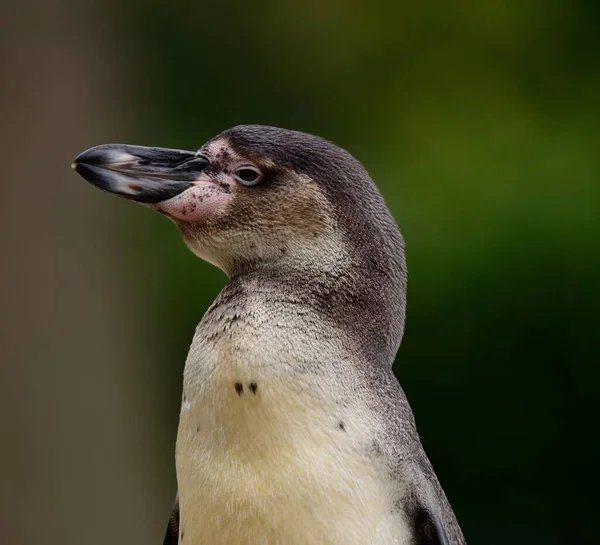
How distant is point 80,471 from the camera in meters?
2.24

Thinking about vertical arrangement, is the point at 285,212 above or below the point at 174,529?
above

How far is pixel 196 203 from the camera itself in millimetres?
886

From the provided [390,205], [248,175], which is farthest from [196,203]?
[390,205]

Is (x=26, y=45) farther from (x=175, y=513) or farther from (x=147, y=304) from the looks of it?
(x=175, y=513)

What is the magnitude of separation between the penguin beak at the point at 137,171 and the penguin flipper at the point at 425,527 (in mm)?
323

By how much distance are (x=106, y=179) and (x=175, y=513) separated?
1.04 feet

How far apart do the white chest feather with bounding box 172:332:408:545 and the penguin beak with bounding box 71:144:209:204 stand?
0.47ft

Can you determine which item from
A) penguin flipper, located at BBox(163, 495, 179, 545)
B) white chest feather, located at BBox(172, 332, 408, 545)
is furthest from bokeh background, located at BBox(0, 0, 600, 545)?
white chest feather, located at BBox(172, 332, 408, 545)

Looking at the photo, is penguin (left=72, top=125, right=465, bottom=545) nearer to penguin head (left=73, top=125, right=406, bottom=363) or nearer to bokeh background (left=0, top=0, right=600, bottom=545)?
penguin head (left=73, top=125, right=406, bottom=363)

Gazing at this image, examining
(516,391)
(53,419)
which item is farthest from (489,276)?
(53,419)

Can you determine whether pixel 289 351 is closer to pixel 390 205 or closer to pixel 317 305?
pixel 317 305

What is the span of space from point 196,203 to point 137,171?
0.05m

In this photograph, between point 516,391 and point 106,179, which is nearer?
point 106,179

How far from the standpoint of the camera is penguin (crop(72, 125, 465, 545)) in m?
0.83
